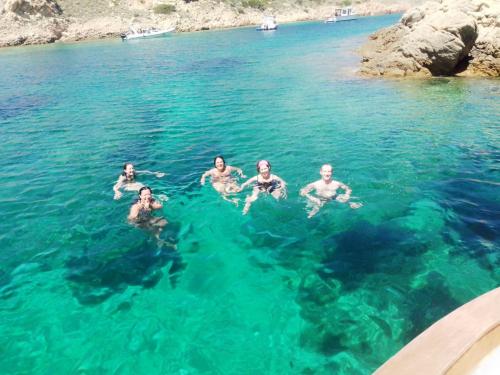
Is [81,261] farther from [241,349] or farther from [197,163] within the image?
[197,163]

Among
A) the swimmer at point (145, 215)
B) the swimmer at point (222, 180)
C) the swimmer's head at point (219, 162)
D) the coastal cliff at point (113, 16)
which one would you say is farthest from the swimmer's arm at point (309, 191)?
the coastal cliff at point (113, 16)

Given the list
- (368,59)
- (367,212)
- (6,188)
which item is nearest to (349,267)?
(367,212)

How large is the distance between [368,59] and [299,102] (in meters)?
10.4

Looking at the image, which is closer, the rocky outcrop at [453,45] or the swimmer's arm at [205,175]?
the swimmer's arm at [205,175]

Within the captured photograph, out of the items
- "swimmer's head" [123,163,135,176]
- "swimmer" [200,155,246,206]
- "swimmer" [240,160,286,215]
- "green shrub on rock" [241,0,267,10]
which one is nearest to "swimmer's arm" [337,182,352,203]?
"swimmer" [240,160,286,215]

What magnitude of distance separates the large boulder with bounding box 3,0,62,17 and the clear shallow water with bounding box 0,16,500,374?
7300 cm

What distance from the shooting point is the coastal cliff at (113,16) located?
7450cm

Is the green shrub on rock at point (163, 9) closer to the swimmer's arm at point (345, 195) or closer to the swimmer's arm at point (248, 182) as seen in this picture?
the swimmer's arm at point (248, 182)

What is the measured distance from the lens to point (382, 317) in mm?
6590

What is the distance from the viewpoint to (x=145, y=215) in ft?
31.8

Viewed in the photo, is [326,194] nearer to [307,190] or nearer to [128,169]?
[307,190]

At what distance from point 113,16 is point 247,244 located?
303 ft

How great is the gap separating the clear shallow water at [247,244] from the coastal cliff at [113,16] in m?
68.0

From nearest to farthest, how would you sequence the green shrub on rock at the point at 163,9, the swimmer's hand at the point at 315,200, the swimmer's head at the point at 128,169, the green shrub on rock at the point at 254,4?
the swimmer's hand at the point at 315,200 < the swimmer's head at the point at 128,169 < the green shrub on rock at the point at 163,9 < the green shrub on rock at the point at 254,4
